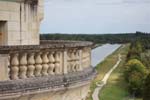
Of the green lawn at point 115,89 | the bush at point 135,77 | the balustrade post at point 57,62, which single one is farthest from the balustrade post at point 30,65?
the bush at point 135,77

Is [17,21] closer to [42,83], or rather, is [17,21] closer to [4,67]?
[42,83]

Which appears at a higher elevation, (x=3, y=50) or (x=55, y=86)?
(x=3, y=50)

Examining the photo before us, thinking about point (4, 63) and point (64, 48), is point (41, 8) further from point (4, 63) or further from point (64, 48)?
point (4, 63)

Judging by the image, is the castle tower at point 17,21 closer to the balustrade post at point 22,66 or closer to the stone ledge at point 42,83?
the stone ledge at point 42,83

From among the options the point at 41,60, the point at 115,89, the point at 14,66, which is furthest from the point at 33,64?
the point at 115,89

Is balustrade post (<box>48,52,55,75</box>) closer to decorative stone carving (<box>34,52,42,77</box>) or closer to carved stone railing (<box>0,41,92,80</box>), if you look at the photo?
carved stone railing (<box>0,41,92,80</box>)

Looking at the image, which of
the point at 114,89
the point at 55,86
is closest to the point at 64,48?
the point at 55,86
